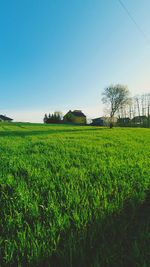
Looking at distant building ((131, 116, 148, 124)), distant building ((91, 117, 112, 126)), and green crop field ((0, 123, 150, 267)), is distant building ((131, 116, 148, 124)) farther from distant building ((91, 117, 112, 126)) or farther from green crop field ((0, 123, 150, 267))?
green crop field ((0, 123, 150, 267))

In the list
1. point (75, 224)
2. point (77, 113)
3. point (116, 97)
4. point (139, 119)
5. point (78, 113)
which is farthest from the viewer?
point (78, 113)

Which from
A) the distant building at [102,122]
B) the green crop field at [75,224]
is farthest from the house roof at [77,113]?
the green crop field at [75,224]

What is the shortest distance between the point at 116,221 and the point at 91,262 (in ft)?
1.87

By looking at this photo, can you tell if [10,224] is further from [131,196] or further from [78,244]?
[131,196]

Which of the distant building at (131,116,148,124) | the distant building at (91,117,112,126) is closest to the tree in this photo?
the distant building at (91,117,112,126)

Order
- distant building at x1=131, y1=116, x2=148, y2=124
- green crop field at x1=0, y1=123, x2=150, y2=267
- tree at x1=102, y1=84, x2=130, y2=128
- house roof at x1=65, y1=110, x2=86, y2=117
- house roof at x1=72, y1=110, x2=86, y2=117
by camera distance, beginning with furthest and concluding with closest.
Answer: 1. house roof at x1=72, y1=110, x2=86, y2=117
2. house roof at x1=65, y1=110, x2=86, y2=117
3. distant building at x1=131, y1=116, x2=148, y2=124
4. tree at x1=102, y1=84, x2=130, y2=128
5. green crop field at x1=0, y1=123, x2=150, y2=267

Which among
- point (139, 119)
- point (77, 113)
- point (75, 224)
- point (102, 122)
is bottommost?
point (75, 224)

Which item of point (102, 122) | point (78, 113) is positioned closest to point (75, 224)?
point (102, 122)

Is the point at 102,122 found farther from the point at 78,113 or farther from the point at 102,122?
the point at 78,113

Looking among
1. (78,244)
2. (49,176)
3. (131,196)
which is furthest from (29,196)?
(131,196)

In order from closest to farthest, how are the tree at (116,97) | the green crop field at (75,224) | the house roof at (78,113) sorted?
1. the green crop field at (75,224)
2. the tree at (116,97)
3. the house roof at (78,113)

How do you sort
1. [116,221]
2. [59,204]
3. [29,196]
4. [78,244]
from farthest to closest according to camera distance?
1. [29,196]
2. [59,204]
3. [116,221]
4. [78,244]

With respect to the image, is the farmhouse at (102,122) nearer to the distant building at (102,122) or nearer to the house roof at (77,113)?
the distant building at (102,122)

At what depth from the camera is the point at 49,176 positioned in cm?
297
